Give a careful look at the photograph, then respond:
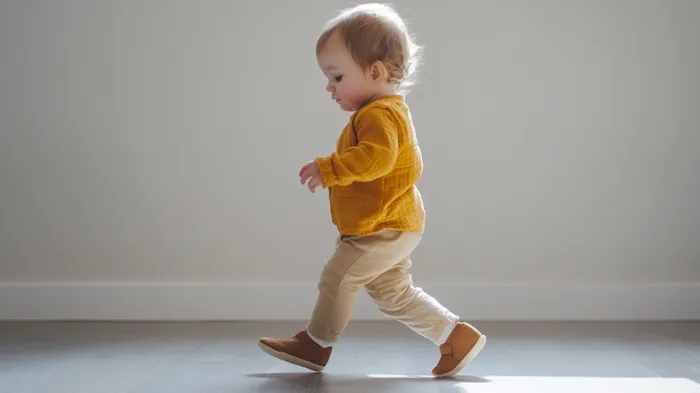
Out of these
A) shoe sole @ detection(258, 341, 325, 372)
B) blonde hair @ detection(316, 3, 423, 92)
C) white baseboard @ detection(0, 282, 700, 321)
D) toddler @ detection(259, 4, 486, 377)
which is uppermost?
blonde hair @ detection(316, 3, 423, 92)

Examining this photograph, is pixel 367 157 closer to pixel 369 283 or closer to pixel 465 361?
pixel 369 283

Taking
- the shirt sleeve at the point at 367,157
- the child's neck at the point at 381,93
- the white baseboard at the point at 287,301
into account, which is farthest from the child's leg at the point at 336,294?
the white baseboard at the point at 287,301

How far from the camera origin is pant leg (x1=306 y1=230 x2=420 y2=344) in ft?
4.63

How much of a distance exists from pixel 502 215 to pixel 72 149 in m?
1.27

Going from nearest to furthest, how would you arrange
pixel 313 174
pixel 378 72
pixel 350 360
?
pixel 313 174 → pixel 378 72 → pixel 350 360

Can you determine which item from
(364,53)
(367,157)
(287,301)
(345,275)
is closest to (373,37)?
(364,53)

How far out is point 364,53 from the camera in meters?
1.41

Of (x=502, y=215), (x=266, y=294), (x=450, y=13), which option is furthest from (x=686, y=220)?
(x=266, y=294)

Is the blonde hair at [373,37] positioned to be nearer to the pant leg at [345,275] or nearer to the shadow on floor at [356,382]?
the pant leg at [345,275]

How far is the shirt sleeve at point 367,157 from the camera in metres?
Result: 1.32

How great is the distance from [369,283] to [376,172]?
26 centimetres

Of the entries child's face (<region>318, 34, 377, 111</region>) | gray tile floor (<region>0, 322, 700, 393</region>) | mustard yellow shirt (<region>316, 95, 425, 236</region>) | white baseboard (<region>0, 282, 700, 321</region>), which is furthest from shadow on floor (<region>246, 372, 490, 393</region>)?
white baseboard (<region>0, 282, 700, 321</region>)

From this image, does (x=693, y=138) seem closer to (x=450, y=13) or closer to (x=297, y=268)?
(x=450, y=13)

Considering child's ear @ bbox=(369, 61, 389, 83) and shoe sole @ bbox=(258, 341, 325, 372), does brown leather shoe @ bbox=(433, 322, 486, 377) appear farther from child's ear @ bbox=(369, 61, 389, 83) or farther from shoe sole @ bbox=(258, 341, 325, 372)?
child's ear @ bbox=(369, 61, 389, 83)
